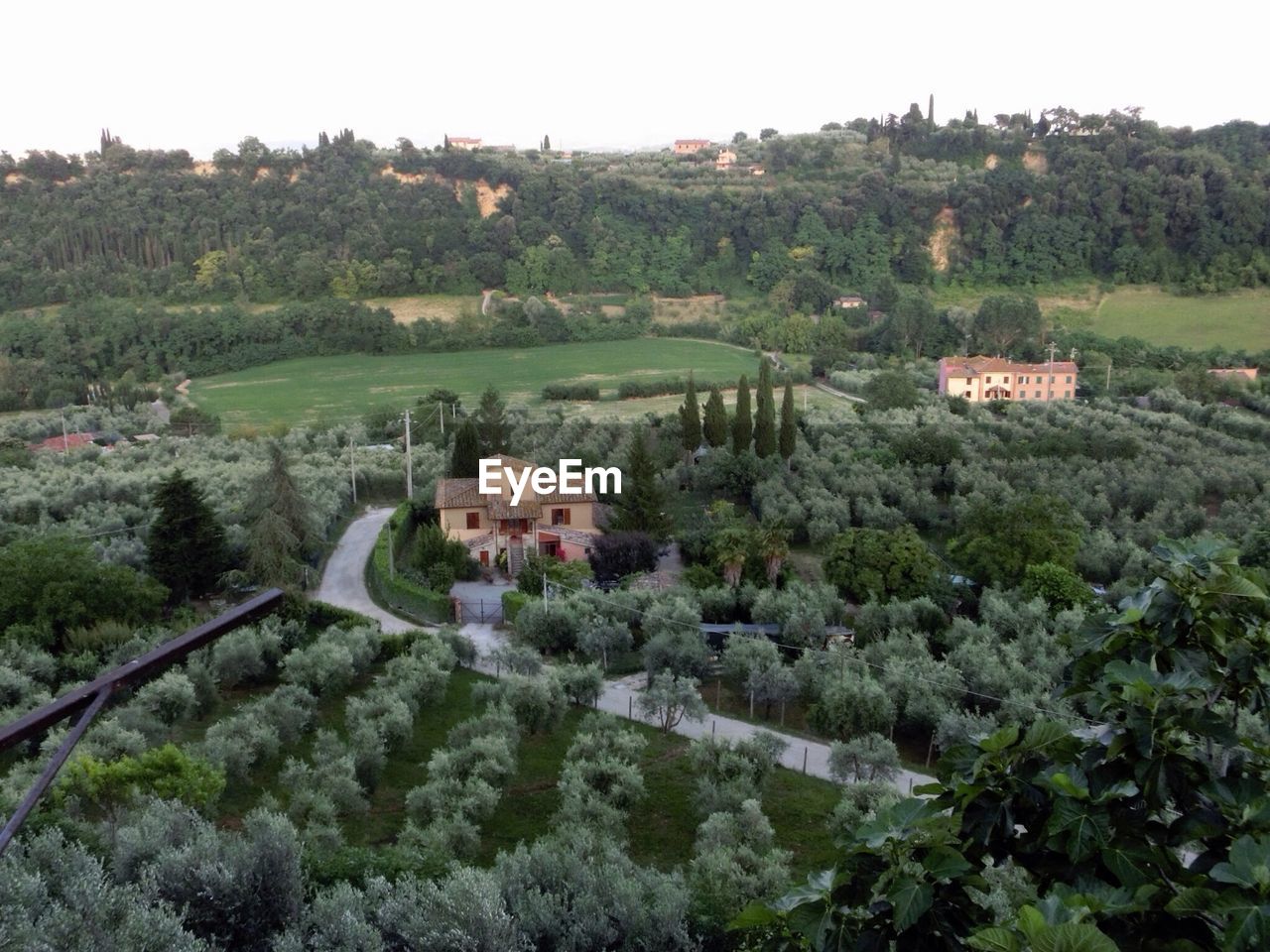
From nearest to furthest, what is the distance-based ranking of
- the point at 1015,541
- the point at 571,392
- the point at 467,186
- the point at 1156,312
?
the point at 1015,541, the point at 571,392, the point at 1156,312, the point at 467,186

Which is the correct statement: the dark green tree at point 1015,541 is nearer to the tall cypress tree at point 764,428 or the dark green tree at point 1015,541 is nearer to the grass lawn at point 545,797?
the grass lawn at point 545,797

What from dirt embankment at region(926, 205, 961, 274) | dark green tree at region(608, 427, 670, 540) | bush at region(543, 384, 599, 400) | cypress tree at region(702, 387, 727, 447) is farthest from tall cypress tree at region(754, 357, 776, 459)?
dirt embankment at region(926, 205, 961, 274)

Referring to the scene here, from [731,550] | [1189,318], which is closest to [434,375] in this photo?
[731,550]

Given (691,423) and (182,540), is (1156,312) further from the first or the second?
(182,540)

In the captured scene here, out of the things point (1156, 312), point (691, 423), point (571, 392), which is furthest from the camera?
point (1156, 312)

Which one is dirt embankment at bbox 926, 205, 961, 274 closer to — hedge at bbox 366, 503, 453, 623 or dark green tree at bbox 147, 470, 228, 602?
hedge at bbox 366, 503, 453, 623

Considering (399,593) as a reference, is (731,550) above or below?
above
